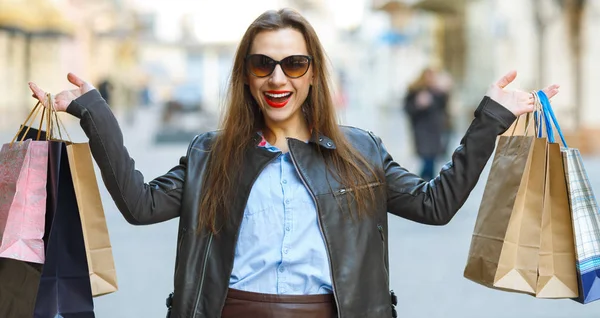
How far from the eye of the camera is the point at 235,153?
9.10 ft

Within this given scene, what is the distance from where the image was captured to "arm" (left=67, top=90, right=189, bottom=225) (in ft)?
8.64

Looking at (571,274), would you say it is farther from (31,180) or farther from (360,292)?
(31,180)

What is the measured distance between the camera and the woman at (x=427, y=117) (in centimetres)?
1275

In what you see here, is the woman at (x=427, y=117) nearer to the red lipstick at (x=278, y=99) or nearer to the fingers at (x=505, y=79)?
the fingers at (x=505, y=79)

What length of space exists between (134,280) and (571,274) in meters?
5.08

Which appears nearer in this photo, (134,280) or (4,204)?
(4,204)

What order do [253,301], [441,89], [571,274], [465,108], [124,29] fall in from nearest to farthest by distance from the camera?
[253,301] < [571,274] < [441,89] < [465,108] < [124,29]

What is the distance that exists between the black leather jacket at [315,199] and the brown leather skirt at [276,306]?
1.4 inches

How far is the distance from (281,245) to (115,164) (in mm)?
542

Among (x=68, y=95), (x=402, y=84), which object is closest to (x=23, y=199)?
(x=68, y=95)

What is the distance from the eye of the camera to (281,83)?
8.95 feet

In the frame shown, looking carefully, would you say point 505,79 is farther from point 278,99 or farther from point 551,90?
point 278,99

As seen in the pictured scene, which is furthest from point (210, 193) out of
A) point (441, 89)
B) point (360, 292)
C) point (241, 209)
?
point (441, 89)

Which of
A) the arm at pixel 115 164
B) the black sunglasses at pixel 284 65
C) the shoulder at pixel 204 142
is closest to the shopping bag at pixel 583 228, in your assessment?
the black sunglasses at pixel 284 65
